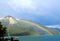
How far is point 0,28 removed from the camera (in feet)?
51.2

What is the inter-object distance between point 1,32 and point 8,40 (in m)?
5.54

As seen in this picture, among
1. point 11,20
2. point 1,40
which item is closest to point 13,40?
point 1,40

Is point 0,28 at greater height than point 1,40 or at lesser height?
greater

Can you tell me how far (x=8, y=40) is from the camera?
10.1 metres

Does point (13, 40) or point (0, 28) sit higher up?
point (0, 28)

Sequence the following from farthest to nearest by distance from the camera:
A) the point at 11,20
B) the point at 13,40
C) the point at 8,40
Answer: the point at 11,20 < the point at 8,40 < the point at 13,40

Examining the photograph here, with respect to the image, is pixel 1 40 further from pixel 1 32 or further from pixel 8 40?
pixel 1 32

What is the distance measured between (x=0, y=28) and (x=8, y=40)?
18.6 feet

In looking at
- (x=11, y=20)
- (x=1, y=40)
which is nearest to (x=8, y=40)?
(x=1, y=40)

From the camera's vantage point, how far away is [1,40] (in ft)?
31.3

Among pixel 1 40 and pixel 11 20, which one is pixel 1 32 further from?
pixel 1 40

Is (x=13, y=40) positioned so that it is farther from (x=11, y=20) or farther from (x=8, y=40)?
(x=11, y=20)

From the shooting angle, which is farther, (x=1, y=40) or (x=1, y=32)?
(x=1, y=32)

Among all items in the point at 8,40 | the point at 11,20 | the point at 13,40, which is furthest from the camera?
the point at 11,20
